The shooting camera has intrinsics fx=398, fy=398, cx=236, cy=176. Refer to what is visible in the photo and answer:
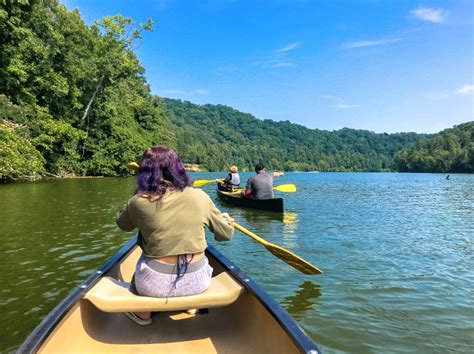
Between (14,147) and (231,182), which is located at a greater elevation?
(14,147)

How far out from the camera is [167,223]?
3137mm

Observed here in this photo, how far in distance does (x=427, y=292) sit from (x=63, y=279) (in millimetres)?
5255

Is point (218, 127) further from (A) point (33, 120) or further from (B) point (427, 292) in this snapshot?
(B) point (427, 292)

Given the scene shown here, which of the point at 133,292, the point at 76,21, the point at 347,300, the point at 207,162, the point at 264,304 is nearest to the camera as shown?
the point at 264,304

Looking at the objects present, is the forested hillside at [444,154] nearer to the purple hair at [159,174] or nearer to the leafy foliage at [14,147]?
the leafy foliage at [14,147]

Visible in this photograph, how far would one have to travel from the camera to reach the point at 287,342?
272 centimetres

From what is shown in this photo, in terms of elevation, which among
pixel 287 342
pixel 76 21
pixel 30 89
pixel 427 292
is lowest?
pixel 427 292

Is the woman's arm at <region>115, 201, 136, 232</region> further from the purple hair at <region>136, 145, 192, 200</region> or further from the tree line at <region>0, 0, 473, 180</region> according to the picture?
the tree line at <region>0, 0, 473, 180</region>

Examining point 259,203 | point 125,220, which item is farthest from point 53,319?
point 259,203

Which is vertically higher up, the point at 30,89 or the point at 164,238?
the point at 30,89

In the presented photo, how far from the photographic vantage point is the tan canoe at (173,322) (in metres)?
2.95

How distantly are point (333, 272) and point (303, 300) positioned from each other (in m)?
1.49

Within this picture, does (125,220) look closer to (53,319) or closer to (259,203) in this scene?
(53,319)

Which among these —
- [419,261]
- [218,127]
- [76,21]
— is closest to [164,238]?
[419,261]
